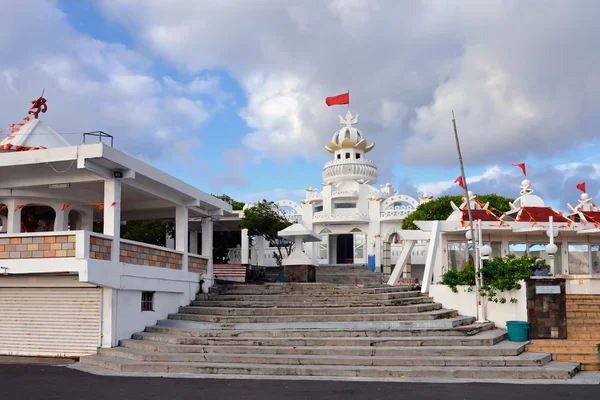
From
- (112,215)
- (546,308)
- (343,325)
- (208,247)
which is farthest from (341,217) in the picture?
(112,215)

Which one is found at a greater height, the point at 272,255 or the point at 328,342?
the point at 272,255

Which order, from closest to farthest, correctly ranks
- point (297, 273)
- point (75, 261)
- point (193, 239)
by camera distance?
point (75, 261) → point (297, 273) → point (193, 239)

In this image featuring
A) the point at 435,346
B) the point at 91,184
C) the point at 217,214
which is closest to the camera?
the point at 435,346

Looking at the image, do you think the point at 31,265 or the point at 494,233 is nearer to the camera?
the point at 31,265

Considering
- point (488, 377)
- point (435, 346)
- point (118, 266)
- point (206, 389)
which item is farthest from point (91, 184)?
point (488, 377)

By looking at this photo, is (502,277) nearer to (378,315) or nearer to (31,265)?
(378,315)

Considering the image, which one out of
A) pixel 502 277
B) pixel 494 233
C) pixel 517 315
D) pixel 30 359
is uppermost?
pixel 494 233

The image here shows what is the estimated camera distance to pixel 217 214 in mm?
18156

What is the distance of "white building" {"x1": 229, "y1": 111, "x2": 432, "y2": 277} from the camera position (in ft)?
108

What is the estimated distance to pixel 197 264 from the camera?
16656 millimetres

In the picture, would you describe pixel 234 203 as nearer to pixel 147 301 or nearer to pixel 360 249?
pixel 360 249

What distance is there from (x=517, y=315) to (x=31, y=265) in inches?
421

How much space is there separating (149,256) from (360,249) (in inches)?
817

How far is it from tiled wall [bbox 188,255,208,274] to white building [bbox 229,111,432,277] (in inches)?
493
